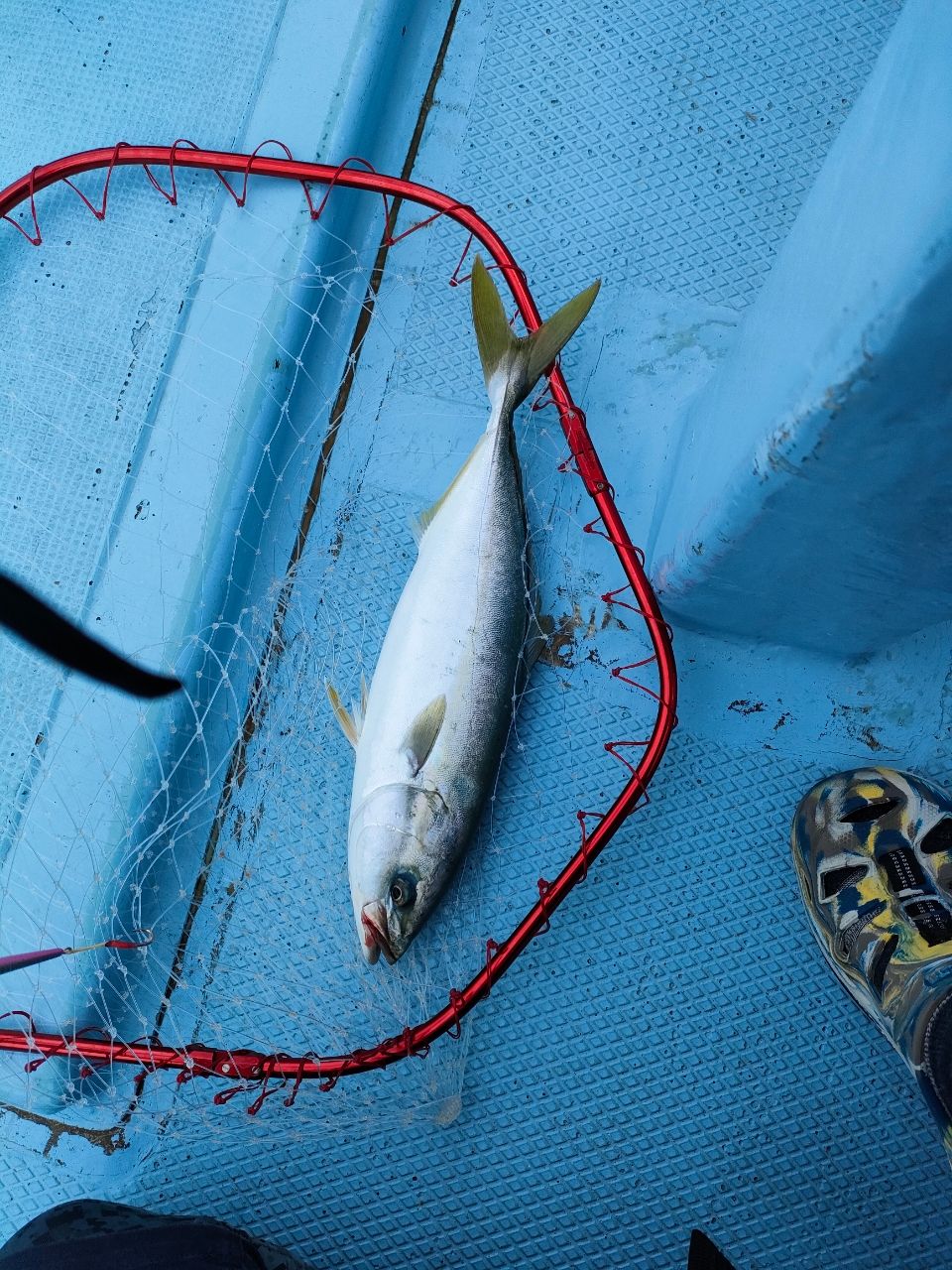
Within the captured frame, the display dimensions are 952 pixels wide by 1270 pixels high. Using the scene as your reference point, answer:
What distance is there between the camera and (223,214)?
7.00 ft

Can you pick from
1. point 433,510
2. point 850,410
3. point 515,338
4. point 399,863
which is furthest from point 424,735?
point 850,410

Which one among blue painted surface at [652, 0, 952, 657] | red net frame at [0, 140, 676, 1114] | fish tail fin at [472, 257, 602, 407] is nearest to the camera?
blue painted surface at [652, 0, 952, 657]

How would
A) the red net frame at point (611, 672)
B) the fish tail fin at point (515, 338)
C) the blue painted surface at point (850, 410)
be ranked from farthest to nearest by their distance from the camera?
1. the fish tail fin at point (515, 338)
2. the red net frame at point (611, 672)
3. the blue painted surface at point (850, 410)

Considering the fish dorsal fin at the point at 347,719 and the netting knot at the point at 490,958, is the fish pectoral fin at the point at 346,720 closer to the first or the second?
the fish dorsal fin at the point at 347,719

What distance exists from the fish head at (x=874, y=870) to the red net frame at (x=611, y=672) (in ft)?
1.38

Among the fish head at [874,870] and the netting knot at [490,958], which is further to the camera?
the fish head at [874,870]

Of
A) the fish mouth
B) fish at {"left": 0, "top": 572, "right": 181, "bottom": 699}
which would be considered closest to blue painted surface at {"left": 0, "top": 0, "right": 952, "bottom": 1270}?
fish at {"left": 0, "top": 572, "right": 181, "bottom": 699}

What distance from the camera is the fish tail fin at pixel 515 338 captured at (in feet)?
6.00

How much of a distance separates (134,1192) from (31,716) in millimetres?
1009

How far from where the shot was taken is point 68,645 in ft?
6.63

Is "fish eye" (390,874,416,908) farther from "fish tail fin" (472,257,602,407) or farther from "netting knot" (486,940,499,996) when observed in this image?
"fish tail fin" (472,257,602,407)

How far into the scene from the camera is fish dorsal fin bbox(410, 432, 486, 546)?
1.88 metres

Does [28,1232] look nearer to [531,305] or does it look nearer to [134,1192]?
[134,1192]

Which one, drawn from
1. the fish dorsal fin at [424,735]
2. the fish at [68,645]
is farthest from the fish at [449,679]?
the fish at [68,645]
